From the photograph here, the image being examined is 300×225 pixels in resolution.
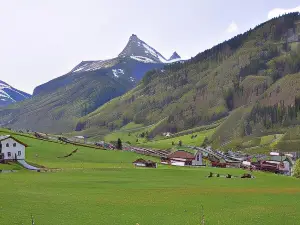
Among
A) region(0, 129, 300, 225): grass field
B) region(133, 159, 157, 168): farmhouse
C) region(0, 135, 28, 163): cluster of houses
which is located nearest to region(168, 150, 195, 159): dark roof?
region(133, 159, 157, 168): farmhouse

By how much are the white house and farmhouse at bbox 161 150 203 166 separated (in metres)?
53.8

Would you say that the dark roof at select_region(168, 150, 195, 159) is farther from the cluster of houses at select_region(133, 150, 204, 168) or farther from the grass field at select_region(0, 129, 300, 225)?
the grass field at select_region(0, 129, 300, 225)

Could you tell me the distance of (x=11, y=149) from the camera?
391 feet

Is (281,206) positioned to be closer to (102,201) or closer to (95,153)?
(102,201)

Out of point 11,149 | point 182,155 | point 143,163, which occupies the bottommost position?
point 143,163

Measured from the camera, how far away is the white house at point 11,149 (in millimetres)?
118750

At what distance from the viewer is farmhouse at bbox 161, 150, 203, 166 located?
156500 millimetres

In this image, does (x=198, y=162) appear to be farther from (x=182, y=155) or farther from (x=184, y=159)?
(x=182, y=155)

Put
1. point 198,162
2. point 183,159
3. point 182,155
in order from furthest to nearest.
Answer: point 182,155
point 183,159
point 198,162

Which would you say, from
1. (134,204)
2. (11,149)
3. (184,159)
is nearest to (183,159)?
(184,159)

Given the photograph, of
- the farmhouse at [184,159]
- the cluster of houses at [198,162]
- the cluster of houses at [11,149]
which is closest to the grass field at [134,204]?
the cluster of houses at [11,149]

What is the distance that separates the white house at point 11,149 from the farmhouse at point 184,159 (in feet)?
176

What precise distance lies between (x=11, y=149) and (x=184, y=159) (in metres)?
63.7

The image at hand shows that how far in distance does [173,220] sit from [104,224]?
7.12 meters
